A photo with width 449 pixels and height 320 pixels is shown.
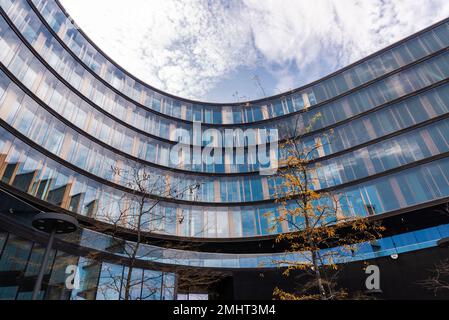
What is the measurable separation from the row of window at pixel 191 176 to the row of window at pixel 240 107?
990 cm

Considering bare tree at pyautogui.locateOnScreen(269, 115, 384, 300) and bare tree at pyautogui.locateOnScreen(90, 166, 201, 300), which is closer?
bare tree at pyautogui.locateOnScreen(269, 115, 384, 300)

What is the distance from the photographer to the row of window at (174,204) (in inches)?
920

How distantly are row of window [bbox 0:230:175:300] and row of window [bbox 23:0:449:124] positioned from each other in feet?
80.8

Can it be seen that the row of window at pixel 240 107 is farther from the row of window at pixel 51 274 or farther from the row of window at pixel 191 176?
the row of window at pixel 51 274

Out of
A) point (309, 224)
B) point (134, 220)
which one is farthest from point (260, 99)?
point (309, 224)

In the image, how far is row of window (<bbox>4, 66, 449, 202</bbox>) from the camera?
24938 mm

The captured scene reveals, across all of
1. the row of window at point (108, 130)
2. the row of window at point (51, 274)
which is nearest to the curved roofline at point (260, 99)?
the row of window at point (108, 130)

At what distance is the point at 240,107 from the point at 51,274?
35.2m

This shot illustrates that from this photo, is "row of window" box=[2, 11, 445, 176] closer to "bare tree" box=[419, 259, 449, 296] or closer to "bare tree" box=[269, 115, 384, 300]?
"bare tree" box=[419, 259, 449, 296]

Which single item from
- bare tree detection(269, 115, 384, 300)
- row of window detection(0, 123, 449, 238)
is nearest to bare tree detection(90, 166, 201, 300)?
row of window detection(0, 123, 449, 238)

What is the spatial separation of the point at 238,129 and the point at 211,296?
24.3 m

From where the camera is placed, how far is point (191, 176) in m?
39.2

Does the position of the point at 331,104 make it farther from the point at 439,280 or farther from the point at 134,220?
the point at 134,220
